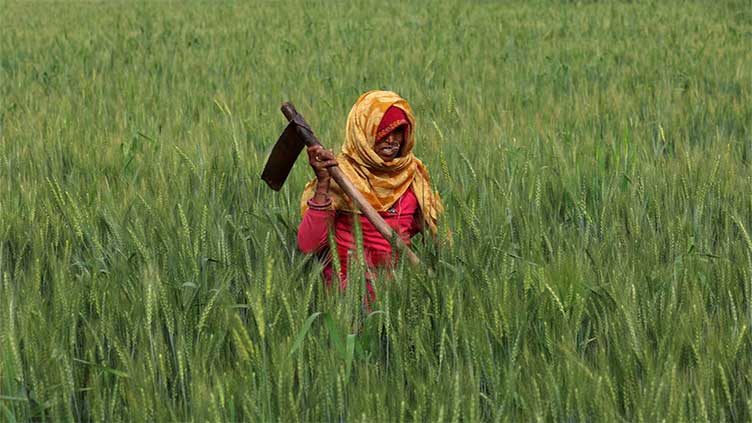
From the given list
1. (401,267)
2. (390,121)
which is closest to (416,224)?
(390,121)

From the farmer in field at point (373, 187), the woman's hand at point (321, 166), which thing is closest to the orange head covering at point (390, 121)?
the farmer in field at point (373, 187)

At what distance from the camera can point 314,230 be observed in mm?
1900

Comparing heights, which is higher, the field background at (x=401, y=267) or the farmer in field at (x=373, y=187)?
the farmer in field at (x=373, y=187)

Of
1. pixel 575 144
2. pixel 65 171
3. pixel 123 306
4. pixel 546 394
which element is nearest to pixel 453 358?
pixel 546 394

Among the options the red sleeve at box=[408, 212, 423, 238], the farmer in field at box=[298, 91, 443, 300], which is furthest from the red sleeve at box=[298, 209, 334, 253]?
the red sleeve at box=[408, 212, 423, 238]

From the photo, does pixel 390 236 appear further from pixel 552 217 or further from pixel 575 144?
Result: pixel 575 144

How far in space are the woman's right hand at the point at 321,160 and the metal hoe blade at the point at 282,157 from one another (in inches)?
3.4

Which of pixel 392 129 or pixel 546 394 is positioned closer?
pixel 546 394

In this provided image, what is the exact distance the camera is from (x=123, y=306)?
167cm

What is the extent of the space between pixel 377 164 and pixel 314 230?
0.64 ft

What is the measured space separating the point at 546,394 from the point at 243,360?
466 millimetres

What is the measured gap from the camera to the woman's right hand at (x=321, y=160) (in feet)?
5.96

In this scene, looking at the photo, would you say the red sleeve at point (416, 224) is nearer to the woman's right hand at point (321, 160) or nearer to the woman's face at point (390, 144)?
the woman's face at point (390, 144)

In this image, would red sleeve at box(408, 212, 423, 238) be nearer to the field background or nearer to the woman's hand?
the field background
